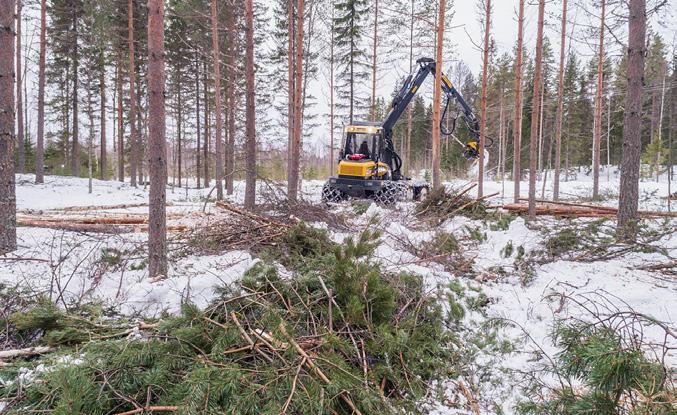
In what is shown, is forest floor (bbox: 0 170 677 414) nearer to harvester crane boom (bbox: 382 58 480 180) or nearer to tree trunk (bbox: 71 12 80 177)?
Result: harvester crane boom (bbox: 382 58 480 180)

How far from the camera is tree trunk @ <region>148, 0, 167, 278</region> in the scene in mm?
4234

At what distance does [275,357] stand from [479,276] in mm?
3491

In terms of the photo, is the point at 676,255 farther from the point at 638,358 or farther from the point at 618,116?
the point at 618,116

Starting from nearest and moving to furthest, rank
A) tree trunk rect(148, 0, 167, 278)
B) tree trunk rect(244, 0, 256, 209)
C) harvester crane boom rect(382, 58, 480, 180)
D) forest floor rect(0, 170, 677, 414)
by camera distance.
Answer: forest floor rect(0, 170, 677, 414)
tree trunk rect(148, 0, 167, 278)
tree trunk rect(244, 0, 256, 209)
harvester crane boom rect(382, 58, 480, 180)

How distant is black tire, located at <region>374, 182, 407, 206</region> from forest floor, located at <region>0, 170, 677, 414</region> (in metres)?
3.94

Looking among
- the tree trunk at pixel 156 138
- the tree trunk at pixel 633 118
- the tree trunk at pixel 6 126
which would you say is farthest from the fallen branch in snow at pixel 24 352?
the tree trunk at pixel 633 118

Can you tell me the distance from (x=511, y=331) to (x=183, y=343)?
3270 millimetres

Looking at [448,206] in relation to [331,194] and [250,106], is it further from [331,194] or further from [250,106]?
[250,106]

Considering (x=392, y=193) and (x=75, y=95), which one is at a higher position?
(x=75, y=95)

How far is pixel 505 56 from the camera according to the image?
30641 millimetres

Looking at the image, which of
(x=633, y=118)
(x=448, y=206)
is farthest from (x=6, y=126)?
(x=633, y=118)

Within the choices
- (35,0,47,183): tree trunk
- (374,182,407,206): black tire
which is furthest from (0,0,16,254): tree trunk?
(35,0,47,183): tree trunk

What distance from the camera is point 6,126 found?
5.46 m

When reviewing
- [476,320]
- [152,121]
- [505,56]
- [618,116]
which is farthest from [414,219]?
[618,116]
